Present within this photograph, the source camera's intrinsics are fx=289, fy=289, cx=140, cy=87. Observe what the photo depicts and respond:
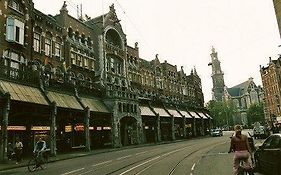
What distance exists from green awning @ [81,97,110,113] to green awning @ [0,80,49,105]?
7.54 m

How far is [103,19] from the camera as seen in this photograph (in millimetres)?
45250

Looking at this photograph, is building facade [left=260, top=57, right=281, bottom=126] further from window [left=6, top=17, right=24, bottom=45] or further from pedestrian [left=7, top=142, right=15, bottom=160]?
pedestrian [left=7, top=142, right=15, bottom=160]

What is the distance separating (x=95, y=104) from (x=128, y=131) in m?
10.7

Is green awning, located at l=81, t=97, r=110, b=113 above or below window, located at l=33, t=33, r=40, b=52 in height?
below

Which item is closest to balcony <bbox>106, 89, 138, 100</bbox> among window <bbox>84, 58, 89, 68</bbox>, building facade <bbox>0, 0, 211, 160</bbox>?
building facade <bbox>0, 0, 211, 160</bbox>

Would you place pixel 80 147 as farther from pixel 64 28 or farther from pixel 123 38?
pixel 123 38

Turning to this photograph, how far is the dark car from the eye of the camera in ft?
31.0

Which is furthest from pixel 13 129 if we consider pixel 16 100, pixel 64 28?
pixel 64 28

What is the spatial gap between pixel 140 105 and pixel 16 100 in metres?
26.4

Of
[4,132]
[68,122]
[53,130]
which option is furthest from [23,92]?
[68,122]

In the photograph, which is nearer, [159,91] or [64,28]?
[64,28]

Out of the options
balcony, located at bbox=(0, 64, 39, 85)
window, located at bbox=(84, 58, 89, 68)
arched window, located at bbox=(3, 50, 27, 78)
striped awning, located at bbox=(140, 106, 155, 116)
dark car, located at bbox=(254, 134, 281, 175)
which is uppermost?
window, located at bbox=(84, 58, 89, 68)

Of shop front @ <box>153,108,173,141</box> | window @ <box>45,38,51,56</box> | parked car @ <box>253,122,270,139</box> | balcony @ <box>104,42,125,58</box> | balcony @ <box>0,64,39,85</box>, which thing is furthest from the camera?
shop front @ <box>153,108,173,141</box>

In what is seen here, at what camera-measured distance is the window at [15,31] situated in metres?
28.1
